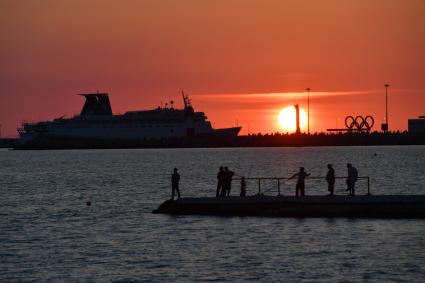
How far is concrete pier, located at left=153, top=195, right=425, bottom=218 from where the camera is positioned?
1529 inches

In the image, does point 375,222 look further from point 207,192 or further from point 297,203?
point 207,192

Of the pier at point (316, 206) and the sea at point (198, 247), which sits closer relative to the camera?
the sea at point (198, 247)

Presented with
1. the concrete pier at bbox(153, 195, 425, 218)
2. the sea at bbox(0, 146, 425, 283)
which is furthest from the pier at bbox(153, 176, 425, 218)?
the sea at bbox(0, 146, 425, 283)

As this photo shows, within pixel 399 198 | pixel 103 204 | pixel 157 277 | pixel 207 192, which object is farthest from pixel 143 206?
pixel 157 277

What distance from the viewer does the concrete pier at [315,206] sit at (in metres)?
38.8

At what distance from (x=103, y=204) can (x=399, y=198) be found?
723 inches

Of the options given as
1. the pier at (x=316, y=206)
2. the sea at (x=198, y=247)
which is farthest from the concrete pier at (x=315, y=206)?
the sea at (x=198, y=247)

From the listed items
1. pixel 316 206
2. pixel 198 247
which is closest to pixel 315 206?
pixel 316 206

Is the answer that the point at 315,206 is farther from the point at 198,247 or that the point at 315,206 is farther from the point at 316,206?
the point at 198,247

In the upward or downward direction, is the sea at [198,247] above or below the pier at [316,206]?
below

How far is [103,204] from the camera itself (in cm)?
5194

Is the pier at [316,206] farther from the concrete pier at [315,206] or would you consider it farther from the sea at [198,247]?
the sea at [198,247]

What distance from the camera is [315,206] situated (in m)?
39.6

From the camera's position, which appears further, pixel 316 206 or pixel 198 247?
pixel 316 206
